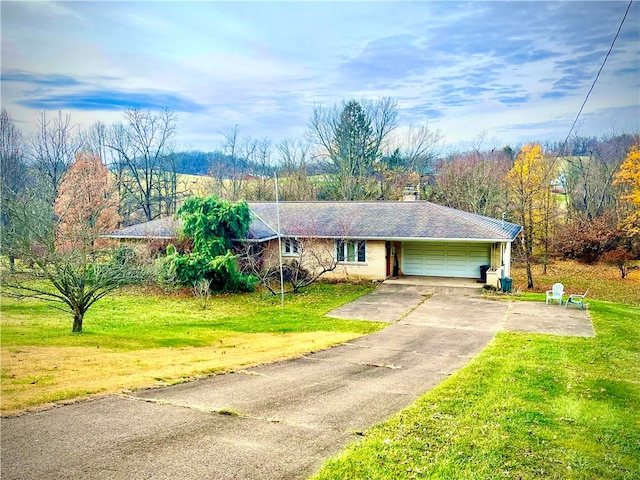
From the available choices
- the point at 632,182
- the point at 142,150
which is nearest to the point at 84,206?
the point at 142,150

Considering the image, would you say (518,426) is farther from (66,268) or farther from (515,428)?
(66,268)

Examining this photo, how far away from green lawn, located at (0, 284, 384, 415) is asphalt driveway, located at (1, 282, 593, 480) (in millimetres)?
835

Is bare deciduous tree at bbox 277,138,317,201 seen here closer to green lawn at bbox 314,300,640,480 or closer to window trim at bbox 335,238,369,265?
window trim at bbox 335,238,369,265

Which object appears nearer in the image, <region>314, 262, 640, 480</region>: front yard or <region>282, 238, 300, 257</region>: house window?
<region>314, 262, 640, 480</region>: front yard

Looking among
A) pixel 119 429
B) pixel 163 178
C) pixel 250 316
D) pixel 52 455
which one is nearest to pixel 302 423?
pixel 119 429

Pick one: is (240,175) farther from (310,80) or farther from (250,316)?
(250,316)

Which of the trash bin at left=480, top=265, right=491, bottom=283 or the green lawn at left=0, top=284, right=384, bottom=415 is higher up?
the trash bin at left=480, top=265, right=491, bottom=283

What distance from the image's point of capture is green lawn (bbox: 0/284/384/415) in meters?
8.88

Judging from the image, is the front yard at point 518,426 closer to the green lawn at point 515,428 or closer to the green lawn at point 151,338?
the green lawn at point 515,428

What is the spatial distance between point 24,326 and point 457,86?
41.3 metres

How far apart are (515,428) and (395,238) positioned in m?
16.4

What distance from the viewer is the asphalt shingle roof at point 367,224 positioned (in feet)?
75.2

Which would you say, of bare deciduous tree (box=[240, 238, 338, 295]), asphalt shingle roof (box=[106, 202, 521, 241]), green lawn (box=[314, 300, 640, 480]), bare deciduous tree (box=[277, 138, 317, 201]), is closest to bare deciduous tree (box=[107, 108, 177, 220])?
bare deciduous tree (box=[277, 138, 317, 201])

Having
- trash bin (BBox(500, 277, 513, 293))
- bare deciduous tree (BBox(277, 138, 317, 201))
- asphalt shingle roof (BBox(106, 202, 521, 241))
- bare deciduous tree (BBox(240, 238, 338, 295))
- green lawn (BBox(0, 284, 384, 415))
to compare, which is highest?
bare deciduous tree (BBox(277, 138, 317, 201))
